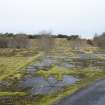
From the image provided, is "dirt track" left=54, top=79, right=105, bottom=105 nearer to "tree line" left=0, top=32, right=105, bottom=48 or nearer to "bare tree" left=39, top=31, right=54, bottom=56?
"tree line" left=0, top=32, right=105, bottom=48

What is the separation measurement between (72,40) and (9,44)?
83.5ft

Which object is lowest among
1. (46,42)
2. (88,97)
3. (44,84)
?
(88,97)

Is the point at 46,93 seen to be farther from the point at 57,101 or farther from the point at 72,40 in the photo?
the point at 72,40

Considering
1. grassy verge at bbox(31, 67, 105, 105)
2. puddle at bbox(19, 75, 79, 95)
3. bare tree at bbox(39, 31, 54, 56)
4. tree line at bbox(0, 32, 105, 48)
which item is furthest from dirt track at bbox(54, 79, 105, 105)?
bare tree at bbox(39, 31, 54, 56)

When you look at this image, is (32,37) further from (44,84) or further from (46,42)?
(44,84)

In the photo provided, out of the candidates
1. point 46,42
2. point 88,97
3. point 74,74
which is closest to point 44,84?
point 88,97

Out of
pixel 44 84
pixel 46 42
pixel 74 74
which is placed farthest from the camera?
pixel 46 42

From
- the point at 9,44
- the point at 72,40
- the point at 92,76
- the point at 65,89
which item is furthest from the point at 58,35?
the point at 65,89

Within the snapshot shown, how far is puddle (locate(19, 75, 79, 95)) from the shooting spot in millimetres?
34062

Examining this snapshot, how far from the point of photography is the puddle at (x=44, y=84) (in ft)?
112

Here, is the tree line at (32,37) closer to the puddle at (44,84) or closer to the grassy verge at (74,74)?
the grassy verge at (74,74)

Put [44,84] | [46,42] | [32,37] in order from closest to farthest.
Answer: [44,84] → [46,42] → [32,37]

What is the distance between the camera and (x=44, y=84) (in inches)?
1478

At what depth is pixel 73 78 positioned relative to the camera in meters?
42.2
